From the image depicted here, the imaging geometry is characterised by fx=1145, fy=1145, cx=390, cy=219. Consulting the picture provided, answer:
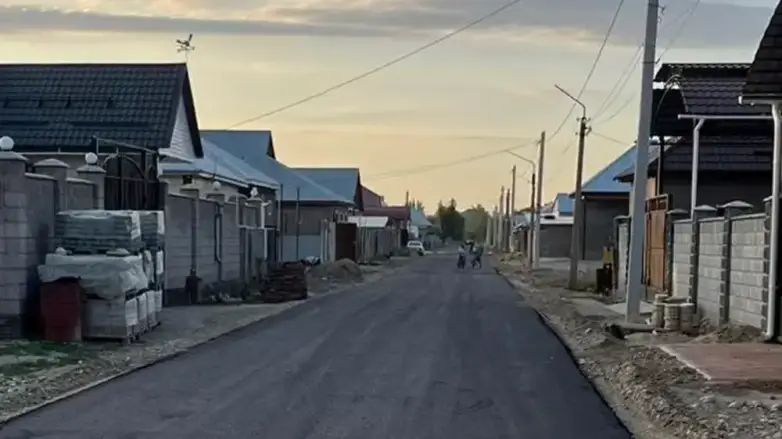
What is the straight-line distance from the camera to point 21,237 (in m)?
17.6

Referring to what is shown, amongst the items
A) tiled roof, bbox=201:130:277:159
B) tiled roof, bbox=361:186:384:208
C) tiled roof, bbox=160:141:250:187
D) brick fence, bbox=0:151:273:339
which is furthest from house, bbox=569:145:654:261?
tiled roof, bbox=361:186:384:208

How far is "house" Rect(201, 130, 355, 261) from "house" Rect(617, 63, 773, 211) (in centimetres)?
1961

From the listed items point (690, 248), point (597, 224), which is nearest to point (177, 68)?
point (690, 248)

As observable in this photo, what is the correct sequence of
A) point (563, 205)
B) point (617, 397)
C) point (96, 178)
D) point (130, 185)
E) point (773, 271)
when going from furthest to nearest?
1. point (563, 205)
2. point (130, 185)
3. point (96, 178)
4. point (773, 271)
5. point (617, 397)

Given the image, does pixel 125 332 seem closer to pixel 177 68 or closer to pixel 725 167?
pixel 177 68

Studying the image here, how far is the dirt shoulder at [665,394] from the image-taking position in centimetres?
1049

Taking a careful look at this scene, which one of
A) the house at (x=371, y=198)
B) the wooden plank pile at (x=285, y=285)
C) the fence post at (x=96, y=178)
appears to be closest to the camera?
the fence post at (x=96, y=178)

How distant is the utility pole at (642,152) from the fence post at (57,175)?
34.1 feet

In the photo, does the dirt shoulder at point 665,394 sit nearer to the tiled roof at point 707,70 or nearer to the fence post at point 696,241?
the fence post at point 696,241

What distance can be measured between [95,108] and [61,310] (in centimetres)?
1844

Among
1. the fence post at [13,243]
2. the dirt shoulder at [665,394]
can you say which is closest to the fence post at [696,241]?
the dirt shoulder at [665,394]

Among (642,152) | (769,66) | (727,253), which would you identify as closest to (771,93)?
(769,66)

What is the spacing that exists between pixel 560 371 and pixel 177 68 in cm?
2456

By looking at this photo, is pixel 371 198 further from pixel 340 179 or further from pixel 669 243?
pixel 669 243
